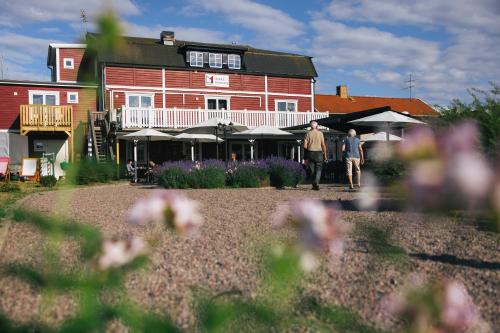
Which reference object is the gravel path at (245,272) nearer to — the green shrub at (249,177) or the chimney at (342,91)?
the green shrub at (249,177)

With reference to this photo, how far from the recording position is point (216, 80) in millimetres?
26625

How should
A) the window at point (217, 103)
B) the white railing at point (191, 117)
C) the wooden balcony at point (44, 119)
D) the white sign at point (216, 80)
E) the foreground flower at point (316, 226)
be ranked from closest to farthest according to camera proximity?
1. the foreground flower at point (316, 226)
2. the white railing at point (191, 117)
3. the wooden balcony at point (44, 119)
4. the white sign at point (216, 80)
5. the window at point (217, 103)

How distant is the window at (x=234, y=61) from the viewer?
27203mm

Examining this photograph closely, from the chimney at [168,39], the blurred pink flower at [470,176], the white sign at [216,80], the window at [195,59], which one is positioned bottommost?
the blurred pink flower at [470,176]

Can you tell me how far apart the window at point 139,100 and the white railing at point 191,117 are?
2794mm

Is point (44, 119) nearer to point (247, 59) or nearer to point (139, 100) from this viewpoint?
point (139, 100)

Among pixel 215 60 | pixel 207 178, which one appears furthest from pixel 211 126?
pixel 215 60

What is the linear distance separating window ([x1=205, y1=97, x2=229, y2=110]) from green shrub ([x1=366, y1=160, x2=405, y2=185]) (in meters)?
26.2

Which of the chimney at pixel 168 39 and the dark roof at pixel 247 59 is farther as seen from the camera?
the chimney at pixel 168 39

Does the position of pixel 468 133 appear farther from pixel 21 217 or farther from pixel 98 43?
pixel 21 217

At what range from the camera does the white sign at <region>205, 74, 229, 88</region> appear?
86.9ft

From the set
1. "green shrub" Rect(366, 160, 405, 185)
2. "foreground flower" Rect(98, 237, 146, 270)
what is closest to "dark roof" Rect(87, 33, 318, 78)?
"foreground flower" Rect(98, 237, 146, 270)

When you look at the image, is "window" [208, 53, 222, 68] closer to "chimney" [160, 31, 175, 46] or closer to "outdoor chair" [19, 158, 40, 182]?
"chimney" [160, 31, 175, 46]

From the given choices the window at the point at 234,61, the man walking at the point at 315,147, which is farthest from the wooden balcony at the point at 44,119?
the man walking at the point at 315,147
